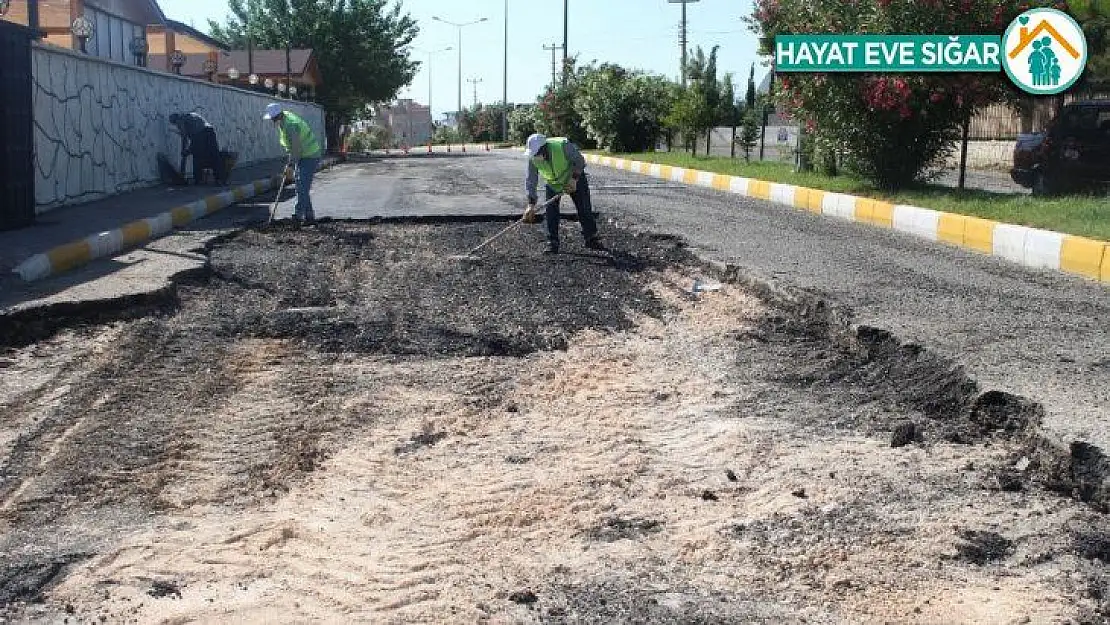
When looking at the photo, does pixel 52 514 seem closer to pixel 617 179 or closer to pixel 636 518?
pixel 636 518

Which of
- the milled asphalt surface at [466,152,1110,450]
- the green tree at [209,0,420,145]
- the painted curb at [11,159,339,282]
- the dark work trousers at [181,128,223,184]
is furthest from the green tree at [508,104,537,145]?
the milled asphalt surface at [466,152,1110,450]

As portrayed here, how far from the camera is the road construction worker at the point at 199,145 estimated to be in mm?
19406

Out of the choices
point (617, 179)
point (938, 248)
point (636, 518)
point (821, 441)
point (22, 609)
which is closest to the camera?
point (22, 609)

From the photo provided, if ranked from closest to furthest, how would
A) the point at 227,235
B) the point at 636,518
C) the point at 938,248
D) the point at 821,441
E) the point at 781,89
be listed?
the point at 636,518 → the point at 821,441 → the point at 938,248 → the point at 227,235 → the point at 781,89

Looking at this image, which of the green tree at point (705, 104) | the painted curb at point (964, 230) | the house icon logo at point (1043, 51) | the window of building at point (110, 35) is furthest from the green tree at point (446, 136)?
the house icon logo at point (1043, 51)

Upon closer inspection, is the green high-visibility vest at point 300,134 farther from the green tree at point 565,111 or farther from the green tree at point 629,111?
the green tree at point 565,111

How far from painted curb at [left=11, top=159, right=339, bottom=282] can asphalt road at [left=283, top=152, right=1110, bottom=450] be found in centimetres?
143

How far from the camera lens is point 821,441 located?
4.67 m

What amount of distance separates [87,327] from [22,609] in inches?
167

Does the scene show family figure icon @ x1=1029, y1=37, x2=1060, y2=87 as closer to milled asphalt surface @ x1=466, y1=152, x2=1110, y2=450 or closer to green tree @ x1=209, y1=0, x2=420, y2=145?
milled asphalt surface @ x1=466, y1=152, x2=1110, y2=450

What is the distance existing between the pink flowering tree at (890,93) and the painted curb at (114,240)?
28.3 ft

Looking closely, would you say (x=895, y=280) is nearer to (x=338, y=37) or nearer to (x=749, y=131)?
(x=749, y=131)

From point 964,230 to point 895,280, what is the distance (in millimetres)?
3394

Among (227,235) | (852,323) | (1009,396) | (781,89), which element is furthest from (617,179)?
(1009,396)
